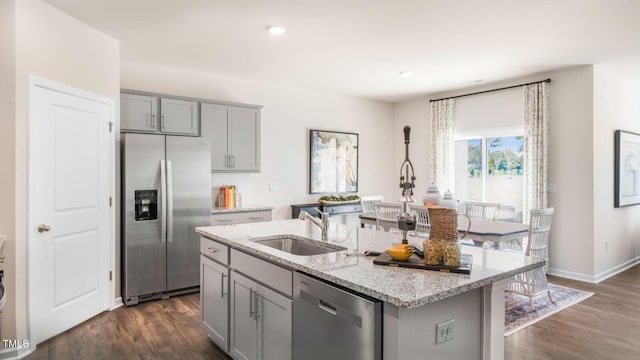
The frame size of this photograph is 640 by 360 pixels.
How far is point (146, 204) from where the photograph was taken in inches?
155

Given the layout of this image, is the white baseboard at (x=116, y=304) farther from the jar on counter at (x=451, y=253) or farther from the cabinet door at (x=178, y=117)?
A: the jar on counter at (x=451, y=253)

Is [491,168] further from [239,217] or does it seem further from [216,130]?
[216,130]

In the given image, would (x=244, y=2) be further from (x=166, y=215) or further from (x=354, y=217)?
(x=354, y=217)

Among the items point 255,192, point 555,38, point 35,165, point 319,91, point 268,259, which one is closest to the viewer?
point 268,259

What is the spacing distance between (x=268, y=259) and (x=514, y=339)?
7.49ft

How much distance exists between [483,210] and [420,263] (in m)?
3.48

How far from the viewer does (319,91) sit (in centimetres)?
615

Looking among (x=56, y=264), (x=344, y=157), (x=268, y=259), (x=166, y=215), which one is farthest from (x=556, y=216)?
(x=56, y=264)

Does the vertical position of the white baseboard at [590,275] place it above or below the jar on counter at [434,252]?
below

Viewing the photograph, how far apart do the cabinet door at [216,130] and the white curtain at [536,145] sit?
4.04m

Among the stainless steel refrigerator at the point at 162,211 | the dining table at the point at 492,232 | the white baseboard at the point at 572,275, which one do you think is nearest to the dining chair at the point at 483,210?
the dining table at the point at 492,232

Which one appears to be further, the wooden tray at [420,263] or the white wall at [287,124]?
the white wall at [287,124]

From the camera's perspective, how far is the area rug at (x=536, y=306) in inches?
134

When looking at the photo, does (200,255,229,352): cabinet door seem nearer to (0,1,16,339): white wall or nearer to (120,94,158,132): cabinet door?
(0,1,16,339): white wall
